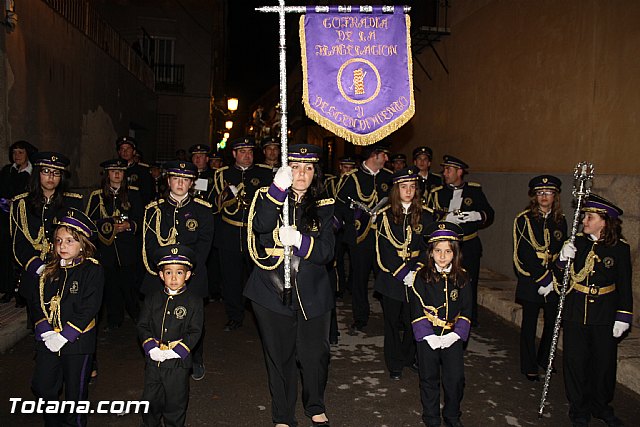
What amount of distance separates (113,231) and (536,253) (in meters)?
5.10

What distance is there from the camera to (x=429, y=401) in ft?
16.4

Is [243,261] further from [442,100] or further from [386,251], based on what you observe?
[442,100]

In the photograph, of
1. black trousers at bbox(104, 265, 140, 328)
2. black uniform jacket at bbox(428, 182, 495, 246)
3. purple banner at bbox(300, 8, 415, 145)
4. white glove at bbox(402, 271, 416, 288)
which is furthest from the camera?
black uniform jacket at bbox(428, 182, 495, 246)

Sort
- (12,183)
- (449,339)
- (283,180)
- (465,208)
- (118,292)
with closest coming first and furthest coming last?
(283,180), (449,339), (118,292), (465,208), (12,183)

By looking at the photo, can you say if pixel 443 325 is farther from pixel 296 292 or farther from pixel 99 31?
pixel 99 31

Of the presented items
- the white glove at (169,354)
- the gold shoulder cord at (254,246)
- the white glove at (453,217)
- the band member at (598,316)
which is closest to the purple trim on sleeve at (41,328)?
the white glove at (169,354)

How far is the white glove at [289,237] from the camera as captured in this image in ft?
14.2

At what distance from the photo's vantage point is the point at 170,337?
4539 millimetres

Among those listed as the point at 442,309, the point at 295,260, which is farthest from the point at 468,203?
the point at 295,260

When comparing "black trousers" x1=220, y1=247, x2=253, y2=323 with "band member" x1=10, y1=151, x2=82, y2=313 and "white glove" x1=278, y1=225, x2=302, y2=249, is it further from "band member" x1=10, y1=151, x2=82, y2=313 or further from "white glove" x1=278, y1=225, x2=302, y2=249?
"white glove" x1=278, y1=225, x2=302, y2=249

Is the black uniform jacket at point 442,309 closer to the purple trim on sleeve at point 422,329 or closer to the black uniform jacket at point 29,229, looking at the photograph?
the purple trim on sleeve at point 422,329

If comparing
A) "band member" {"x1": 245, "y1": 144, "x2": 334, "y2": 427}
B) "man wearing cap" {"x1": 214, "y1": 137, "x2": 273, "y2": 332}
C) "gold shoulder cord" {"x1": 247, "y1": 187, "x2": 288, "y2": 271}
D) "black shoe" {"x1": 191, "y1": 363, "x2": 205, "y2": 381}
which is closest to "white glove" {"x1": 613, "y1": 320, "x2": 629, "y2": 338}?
"band member" {"x1": 245, "y1": 144, "x2": 334, "y2": 427}

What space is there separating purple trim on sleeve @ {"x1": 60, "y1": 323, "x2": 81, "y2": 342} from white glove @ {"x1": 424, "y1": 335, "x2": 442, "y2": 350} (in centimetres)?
276

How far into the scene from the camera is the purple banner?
4.72 metres
